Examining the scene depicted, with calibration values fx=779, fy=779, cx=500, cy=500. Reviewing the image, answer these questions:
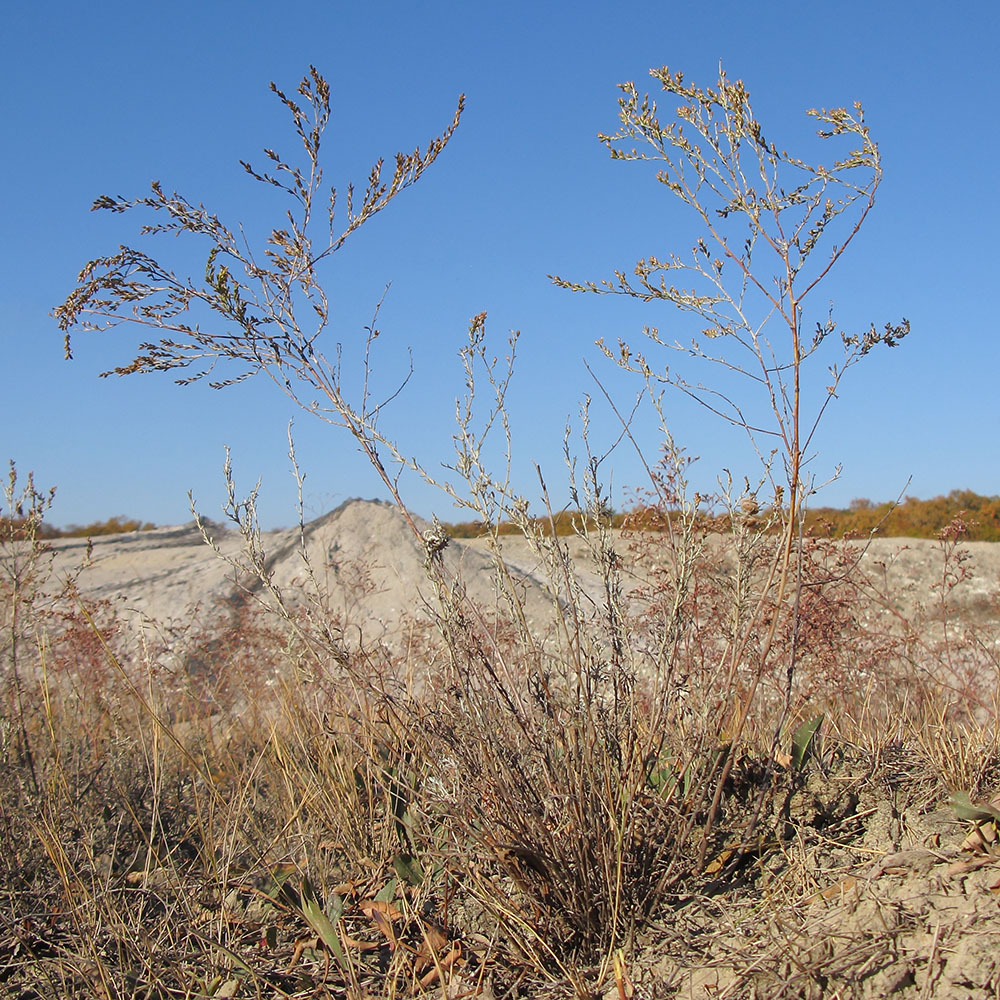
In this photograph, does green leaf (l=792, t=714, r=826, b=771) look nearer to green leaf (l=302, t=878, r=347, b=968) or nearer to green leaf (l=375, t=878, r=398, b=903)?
green leaf (l=375, t=878, r=398, b=903)

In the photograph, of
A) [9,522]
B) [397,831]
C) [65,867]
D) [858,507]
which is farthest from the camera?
[858,507]

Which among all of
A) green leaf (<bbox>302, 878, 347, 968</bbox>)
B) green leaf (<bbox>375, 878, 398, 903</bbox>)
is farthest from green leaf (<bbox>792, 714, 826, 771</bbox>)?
green leaf (<bbox>302, 878, 347, 968</bbox>)

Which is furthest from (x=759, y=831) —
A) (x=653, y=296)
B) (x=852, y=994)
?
(x=653, y=296)

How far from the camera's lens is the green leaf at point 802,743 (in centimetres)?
243

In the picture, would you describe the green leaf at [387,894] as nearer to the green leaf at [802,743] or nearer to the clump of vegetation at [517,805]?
the clump of vegetation at [517,805]

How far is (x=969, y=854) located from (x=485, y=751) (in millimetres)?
1230

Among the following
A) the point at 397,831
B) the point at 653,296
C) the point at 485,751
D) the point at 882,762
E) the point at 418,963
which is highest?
the point at 653,296

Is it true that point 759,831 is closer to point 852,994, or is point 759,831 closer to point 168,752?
point 852,994

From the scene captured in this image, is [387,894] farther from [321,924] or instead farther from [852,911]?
[852,911]

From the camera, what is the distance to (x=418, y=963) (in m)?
2.10

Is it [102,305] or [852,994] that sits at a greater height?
[102,305]

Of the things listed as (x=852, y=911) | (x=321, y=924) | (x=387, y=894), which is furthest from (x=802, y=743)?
(x=321, y=924)

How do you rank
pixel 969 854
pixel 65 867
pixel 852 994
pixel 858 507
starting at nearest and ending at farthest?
pixel 852 994 → pixel 969 854 → pixel 65 867 → pixel 858 507

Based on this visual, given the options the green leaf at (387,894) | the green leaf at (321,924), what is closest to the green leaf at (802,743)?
the green leaf at (387,894)
